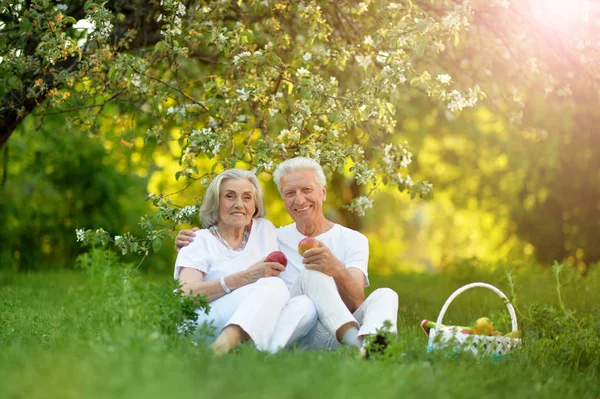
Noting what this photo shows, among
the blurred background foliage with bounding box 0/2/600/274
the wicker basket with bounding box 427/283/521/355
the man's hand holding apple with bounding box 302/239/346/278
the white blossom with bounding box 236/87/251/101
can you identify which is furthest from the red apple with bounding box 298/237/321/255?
the blurred background foliage with bounding box 0/2/600/274

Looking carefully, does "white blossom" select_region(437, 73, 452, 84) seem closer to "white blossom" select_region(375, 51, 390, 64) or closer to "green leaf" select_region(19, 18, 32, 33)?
"white blossom" select_region(375, 51, 390, 64)

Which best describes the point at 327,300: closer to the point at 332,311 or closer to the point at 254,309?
the point at 332,311

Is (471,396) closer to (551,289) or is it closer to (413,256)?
(551,289)

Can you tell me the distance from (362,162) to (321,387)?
3.20 metres

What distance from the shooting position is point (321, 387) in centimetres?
303

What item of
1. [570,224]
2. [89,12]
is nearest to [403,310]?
[89,12]

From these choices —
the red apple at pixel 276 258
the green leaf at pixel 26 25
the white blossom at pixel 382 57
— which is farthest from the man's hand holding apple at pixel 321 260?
the green leaf at pixel 26 25

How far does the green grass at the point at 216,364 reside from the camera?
2.94 meters

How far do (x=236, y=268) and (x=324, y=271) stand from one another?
63 centimetres

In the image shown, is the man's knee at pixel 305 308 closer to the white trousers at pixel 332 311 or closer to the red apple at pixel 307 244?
the white trousers at pixel 332 311

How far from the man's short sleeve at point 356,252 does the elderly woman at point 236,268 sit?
49cm

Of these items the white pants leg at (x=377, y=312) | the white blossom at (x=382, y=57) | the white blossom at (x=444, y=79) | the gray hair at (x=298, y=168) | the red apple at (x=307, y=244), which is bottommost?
the white pants leg at (x=377, y=312)

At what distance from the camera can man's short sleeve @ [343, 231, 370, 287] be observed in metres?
5.27

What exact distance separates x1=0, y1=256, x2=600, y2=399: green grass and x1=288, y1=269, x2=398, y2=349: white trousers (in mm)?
256
